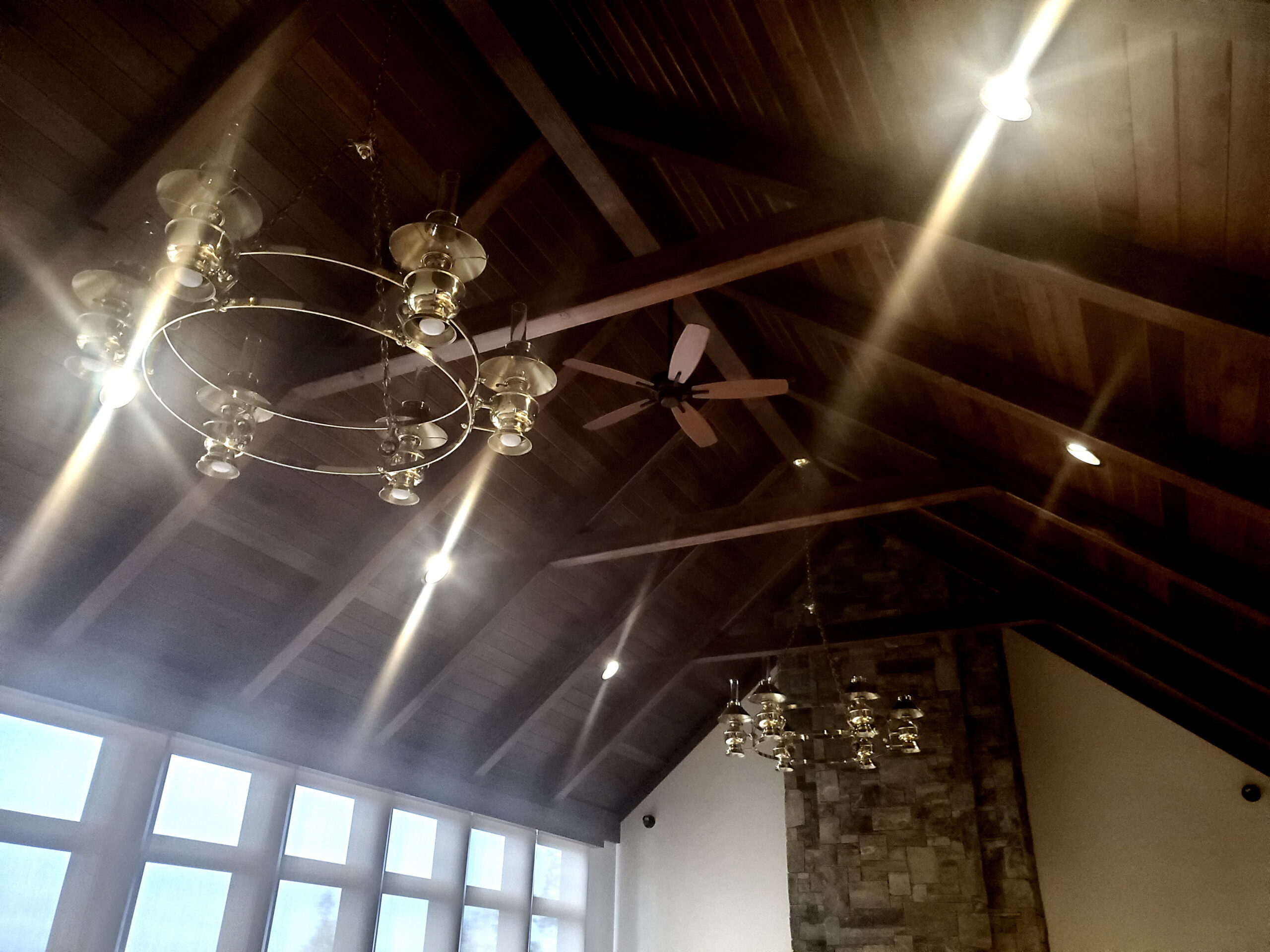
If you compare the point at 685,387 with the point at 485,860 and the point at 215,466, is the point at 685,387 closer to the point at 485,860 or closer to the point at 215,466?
the point at 215,466

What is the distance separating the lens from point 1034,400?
427 centimetres

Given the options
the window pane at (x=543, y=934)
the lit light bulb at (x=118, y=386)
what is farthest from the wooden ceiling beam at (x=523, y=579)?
the lit light bulb at (x=118, y=386)

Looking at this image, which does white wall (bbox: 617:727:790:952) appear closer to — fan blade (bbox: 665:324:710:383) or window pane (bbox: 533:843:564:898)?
window pane (bbox: 533:843:564:898)

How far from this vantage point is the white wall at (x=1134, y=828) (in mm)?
7324

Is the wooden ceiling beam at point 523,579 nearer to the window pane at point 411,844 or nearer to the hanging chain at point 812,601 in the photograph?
the window pane at point 411,844

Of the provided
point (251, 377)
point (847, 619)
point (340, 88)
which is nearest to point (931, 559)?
point (847, 619)

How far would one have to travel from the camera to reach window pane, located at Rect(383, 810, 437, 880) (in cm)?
775

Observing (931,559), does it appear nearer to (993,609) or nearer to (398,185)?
(993,609)

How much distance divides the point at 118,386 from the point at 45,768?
4.09m

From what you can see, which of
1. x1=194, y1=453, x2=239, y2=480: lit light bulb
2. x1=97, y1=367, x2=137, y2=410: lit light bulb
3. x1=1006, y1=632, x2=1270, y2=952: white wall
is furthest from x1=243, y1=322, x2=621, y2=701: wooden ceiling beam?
x1=1006, y1=632, x2=1270, y2=952: white wall

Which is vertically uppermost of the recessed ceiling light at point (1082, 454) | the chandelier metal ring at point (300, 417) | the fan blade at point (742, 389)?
the fan blade at point (742, 389)

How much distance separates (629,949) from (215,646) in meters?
6.11

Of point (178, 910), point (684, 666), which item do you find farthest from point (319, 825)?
point (684, 666)

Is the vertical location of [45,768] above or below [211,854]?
above
